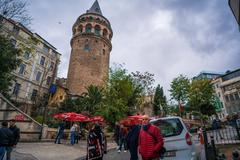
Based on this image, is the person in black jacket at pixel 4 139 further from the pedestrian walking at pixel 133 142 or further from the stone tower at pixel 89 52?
the stone tower at pixel 89 52

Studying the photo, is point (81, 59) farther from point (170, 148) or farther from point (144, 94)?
point (170, 148)

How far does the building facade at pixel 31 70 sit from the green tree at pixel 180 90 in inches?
1002

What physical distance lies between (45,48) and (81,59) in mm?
8214

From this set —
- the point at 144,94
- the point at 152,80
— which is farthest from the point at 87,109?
the point at 152,80

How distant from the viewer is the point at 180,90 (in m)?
36.0

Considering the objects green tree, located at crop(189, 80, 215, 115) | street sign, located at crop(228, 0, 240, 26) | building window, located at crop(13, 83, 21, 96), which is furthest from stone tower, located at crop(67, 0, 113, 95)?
street sign, located at crop(228, 0, 240, 26)

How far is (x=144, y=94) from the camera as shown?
34.8 m

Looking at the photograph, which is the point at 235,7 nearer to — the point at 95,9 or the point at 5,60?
the point at 5,60

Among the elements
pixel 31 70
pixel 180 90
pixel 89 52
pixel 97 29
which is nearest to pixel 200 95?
pixel 180 90

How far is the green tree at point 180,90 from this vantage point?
35531 millimetres

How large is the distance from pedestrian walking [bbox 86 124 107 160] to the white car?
7.16 ft

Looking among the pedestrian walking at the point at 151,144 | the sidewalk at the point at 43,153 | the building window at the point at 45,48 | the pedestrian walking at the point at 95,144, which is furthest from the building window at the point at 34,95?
the pedestrian walking at the point at 151,144

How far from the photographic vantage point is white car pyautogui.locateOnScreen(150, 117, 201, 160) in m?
4.77

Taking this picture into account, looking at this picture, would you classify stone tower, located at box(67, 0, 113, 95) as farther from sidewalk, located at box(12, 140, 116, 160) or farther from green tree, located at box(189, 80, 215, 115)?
sidewalk, located at box(12, 140, 116, 160)
